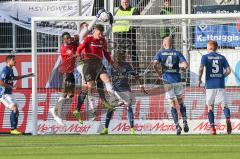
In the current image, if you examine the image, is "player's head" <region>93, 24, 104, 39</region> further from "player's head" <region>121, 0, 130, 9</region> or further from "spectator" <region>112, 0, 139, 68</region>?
"player's head" <region>121, 0, 130, 9</region>

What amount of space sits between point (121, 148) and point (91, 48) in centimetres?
587

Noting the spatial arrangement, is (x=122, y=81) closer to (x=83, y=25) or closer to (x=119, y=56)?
(x=119, y=56)

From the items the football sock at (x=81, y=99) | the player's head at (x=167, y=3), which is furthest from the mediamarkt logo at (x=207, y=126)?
the player's head at (x=167, y=3)

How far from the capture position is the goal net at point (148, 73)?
21938mm

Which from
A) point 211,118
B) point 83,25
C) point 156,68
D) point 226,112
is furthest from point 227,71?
point 83,25

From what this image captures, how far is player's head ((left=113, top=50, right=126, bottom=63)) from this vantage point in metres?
22.0

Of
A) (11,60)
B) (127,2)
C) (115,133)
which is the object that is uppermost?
(127,2)

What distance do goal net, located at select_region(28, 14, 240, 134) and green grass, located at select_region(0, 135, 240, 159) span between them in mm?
3088

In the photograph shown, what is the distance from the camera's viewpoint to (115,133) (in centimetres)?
2197

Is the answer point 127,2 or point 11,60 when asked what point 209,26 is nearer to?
point 127,2

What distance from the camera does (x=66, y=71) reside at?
71.4 feet

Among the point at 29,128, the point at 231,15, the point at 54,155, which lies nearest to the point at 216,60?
the point at 231,15

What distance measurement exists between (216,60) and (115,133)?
299 centimetres

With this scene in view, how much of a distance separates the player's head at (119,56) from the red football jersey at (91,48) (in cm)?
74
